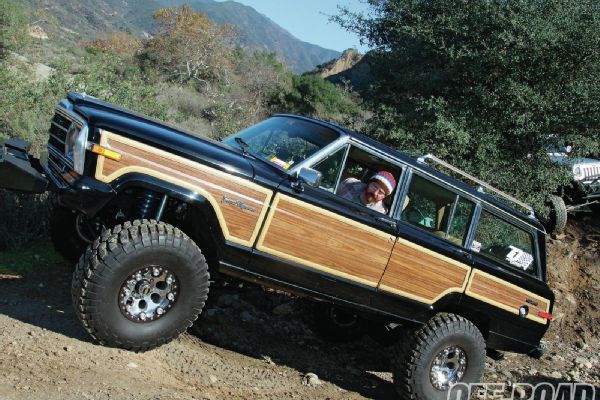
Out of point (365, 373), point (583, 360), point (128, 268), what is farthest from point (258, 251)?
point (583, 360)

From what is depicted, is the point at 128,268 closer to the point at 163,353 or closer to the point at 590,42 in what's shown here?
the point at 163,353

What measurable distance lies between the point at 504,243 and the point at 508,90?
211 inches

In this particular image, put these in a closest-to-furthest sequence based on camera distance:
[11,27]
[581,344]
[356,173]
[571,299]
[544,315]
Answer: [356,173] < [544,315] < [581,344] < [571,299] < [11,27]

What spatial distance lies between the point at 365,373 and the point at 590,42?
7.32 m

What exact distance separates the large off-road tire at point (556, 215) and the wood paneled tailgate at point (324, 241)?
270 inches

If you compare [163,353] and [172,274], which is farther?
[163,353]

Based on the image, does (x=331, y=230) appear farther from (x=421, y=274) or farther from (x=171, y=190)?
(x=171, y=190)

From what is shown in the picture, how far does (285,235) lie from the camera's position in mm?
4352

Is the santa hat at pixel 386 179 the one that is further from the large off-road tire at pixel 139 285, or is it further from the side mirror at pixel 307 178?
the large off-road tire at pixel 139 285

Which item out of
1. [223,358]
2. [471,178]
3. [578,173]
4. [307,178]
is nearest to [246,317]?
[223,358]

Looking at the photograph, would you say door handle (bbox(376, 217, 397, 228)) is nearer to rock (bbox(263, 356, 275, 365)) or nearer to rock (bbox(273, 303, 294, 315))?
rock (bbox(263, 356, 275, 365))

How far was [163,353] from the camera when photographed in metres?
4.46

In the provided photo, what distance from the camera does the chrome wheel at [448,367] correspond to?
17.1ft

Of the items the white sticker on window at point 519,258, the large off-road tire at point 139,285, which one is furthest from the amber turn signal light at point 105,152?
the white sticker on window at point 519,258
